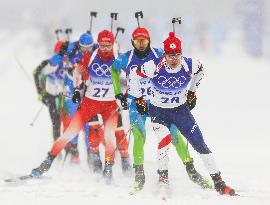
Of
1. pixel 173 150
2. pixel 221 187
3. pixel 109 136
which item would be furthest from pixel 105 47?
pixel 173 150

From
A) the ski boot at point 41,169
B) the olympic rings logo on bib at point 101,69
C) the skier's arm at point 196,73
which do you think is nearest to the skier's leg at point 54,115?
the ski boot at point 41,169

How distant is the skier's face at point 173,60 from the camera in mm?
7520

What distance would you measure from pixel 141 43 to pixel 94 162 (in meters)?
2.66

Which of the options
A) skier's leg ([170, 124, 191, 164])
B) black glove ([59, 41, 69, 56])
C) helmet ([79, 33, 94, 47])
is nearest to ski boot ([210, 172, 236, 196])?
skier's leg ([170, 124, 191, 164])

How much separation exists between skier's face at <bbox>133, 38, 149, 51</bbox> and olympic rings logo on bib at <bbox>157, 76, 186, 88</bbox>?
88 cm

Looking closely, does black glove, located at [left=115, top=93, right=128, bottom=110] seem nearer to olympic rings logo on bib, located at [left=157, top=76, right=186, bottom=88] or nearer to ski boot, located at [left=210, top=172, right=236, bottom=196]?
olympic rings logo on bib, located at [left=157, top=76, right=186, bottom=88]

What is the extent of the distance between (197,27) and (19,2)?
121918 millimetres

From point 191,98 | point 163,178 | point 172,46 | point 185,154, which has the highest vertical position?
point 172,46

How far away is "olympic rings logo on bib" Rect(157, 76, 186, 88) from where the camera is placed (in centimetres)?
774

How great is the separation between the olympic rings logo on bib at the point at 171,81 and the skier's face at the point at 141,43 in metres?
0.88

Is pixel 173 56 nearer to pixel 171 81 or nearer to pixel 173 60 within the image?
pixel 173 60

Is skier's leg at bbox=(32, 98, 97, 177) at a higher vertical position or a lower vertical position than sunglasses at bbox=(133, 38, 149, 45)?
lower

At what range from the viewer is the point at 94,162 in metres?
10.0

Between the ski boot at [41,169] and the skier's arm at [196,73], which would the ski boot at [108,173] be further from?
the skier's arm at [196,73]
